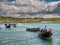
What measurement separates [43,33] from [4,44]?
44.5ft

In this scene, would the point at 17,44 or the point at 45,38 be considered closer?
the point at 17,44

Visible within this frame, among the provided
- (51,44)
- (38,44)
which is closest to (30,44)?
(38,44)

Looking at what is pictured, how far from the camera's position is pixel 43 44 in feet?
172

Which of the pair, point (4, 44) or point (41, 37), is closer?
point (4, 44)

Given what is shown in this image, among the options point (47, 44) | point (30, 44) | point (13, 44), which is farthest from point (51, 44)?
point (13, 44)

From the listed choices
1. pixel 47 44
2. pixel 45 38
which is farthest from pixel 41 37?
pixel 47 44

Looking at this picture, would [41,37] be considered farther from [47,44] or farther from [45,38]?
[47,44]

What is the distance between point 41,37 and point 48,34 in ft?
13.0

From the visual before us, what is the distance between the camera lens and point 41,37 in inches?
2512

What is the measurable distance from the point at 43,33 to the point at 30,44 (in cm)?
1082

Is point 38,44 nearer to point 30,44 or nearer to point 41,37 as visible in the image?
point 30,44

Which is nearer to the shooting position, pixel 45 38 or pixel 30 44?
pixel 30 44

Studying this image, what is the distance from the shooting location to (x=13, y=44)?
50406 mm

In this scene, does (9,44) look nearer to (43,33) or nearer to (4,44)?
(4,44)
